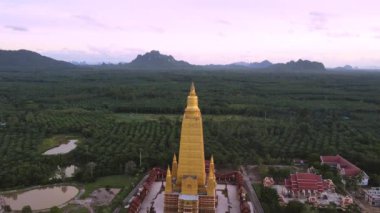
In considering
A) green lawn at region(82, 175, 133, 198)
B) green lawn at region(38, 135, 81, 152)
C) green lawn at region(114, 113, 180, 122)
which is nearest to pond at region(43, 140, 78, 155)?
green lawn at region(38, 135, 81, 152)

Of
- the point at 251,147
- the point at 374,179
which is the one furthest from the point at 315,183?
the point at 251,147

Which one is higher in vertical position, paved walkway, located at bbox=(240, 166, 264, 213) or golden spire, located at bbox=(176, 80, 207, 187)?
golden spire, located at bbox=(176, 80, 207, 187)

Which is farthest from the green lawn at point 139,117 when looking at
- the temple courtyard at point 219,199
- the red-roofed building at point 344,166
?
the temple courtyard at point 219,199

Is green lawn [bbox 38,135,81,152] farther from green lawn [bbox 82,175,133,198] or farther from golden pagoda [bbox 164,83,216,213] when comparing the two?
golden pagoda [bbox 164,83,216,213]

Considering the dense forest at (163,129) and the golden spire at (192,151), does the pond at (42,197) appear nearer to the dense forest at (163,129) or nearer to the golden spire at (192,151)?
the dense forest at (163,129)

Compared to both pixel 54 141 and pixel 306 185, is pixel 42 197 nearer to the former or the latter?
pixel 54 141

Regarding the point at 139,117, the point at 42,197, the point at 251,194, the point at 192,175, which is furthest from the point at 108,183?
the point at 139,117
